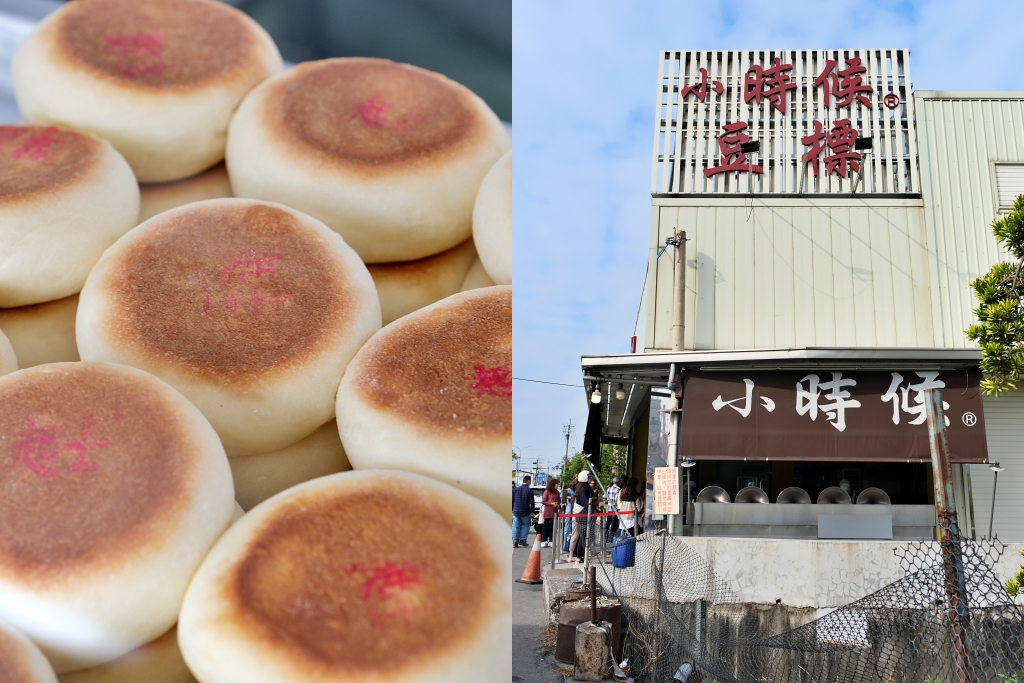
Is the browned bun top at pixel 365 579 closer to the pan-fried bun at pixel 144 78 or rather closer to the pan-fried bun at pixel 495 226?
the pan-fried bun at pixel 495 226

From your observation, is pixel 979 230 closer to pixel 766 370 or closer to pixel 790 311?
pixel 790 311

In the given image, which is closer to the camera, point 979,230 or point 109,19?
point 109,19

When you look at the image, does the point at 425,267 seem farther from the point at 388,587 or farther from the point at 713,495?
the point at 713,495

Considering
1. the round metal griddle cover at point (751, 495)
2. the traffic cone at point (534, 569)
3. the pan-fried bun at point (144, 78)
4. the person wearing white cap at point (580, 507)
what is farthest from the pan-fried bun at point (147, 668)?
the traffic cone at point (534, 569)

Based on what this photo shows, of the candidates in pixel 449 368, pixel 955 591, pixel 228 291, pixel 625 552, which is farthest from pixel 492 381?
pixel 625 552

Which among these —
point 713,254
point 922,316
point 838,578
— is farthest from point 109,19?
point 922,316

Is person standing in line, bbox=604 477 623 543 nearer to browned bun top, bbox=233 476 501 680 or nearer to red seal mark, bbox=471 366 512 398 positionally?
red seal mark, bbox=471 366 512 398

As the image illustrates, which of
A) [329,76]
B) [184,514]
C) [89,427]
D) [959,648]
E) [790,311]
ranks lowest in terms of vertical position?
[959,648]
